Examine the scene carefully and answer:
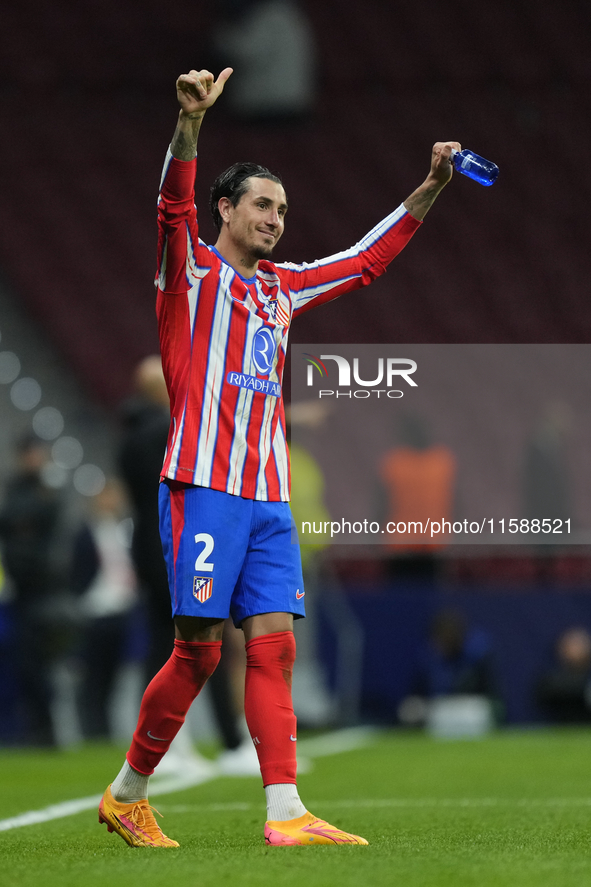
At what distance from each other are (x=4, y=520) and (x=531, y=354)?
5.28 metres

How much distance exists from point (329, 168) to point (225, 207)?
10.7 meters

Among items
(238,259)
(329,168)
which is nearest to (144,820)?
(238,259)

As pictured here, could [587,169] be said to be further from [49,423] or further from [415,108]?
[49,423]

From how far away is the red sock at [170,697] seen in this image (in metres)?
3.68

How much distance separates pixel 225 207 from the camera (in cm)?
388

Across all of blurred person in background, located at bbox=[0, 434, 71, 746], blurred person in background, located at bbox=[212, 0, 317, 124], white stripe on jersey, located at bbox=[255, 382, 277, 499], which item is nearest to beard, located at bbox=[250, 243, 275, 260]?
white stripe on jersey, located at bbox=[255, 382, 277, 499]

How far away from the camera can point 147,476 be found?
6.94 meters

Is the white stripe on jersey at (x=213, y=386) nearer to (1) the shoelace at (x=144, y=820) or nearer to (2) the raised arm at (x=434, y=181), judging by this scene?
(2) the raised arm at (x=434, y=181)

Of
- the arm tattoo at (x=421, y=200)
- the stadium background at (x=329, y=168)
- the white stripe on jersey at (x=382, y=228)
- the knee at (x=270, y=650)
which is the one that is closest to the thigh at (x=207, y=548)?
the knee at (x=270, y=650)

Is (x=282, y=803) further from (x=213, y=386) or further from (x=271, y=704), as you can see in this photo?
(x=213, y=386)

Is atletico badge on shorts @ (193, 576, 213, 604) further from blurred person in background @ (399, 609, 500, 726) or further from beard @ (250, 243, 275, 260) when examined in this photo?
blurred person in background @ (399, 609, 500, 726)

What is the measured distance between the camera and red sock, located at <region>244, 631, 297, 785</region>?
361 cm

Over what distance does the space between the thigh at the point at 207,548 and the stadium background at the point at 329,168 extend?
357 inches

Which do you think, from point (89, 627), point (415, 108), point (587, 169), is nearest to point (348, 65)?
point (415, 108)
